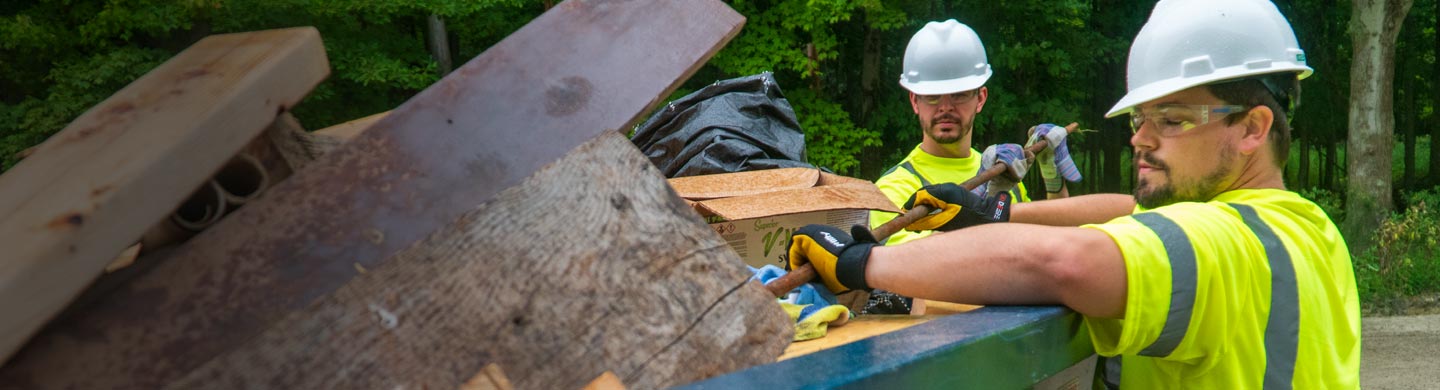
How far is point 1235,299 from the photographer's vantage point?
1749 mm

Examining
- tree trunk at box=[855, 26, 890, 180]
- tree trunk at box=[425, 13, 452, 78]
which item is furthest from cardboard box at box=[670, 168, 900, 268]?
tree trunk at box=[855, 26, 890, 180]

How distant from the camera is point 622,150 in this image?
132 centimetres

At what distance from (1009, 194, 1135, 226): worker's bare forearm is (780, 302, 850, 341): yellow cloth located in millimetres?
1816

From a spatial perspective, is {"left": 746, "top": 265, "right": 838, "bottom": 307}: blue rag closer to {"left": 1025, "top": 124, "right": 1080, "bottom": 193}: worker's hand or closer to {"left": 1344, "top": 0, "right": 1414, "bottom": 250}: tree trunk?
{"left": 1025, "top": 124, "right": 1080, "bottom": 193}: worker's hand

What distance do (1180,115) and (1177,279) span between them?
579mm

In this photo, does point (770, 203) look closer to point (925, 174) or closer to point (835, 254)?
point (835, 254)

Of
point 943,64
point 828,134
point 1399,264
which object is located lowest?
point 1399,264

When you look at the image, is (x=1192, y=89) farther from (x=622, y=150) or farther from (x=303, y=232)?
(x=303, y=232)

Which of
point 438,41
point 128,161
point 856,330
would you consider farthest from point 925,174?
point 438,41

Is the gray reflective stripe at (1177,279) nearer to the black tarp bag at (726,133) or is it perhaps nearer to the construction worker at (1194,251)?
the construction worker at (1194,251)

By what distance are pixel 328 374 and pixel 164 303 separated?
0.59 ft

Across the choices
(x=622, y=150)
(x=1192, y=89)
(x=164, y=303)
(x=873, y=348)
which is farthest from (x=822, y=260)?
(x=164, y=303)

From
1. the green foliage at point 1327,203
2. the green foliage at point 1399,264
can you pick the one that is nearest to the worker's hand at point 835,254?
the green foliage at point 1399,264

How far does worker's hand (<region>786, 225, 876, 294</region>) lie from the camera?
6.19 ft
